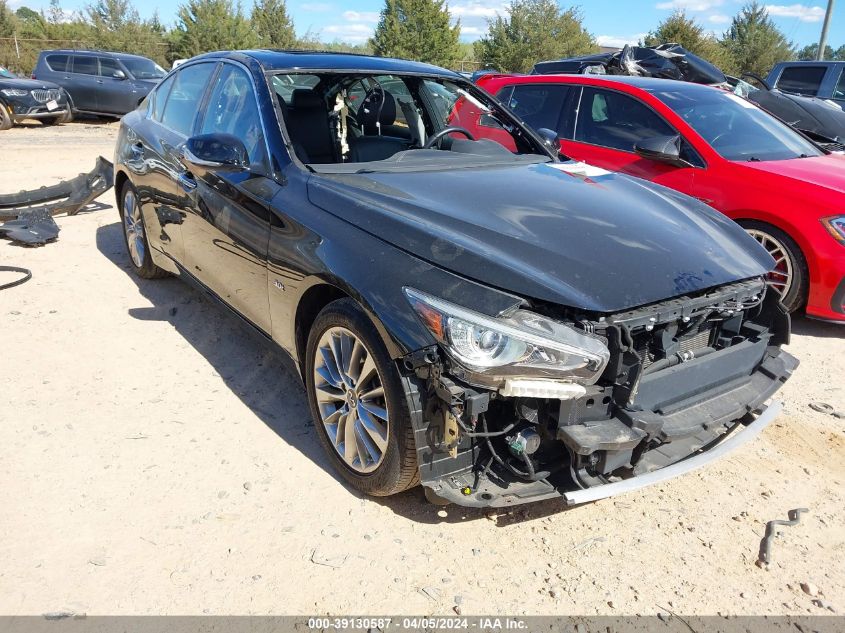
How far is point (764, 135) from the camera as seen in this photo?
547 cm

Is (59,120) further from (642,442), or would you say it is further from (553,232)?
(642,442)

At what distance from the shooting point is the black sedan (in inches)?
87.8

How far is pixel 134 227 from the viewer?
17.2 feet

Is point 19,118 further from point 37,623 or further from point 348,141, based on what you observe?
point 37,623

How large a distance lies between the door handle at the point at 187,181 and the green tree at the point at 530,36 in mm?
35912

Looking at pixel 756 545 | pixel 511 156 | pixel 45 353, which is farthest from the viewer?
pixel 45 353

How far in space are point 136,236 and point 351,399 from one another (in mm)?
3312

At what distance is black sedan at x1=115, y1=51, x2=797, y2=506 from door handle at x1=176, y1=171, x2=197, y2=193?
0.02 meters

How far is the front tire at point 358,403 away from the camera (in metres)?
2.42

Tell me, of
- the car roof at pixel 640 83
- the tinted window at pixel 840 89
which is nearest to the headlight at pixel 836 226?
the car roof at pixel 640 83

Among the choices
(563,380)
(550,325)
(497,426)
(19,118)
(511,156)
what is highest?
(511,156)

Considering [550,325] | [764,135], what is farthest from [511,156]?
[764,135]

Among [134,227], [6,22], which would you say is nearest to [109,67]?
[134,227]

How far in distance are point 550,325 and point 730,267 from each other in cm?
99
